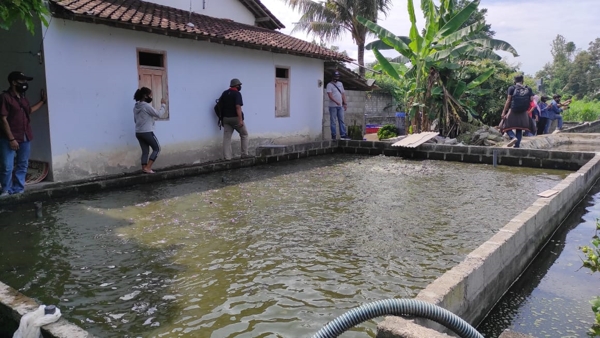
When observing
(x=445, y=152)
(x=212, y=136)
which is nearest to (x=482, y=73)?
(x=445, y=152)

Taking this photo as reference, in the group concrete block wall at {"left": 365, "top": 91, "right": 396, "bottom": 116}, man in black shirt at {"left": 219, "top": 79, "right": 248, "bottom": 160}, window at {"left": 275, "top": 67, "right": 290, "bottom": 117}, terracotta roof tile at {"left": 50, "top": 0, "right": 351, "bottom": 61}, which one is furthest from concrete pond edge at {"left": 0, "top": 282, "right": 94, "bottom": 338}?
concrete block wall at {"left": 365, "top": 91, "right": 396, "bottom": 116}

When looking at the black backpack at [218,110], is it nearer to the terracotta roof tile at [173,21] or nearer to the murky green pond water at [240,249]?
the terracotta roof tile at [173,21]

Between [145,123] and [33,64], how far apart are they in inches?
89.4

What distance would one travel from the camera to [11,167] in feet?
23.4

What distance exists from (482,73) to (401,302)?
16992 mm

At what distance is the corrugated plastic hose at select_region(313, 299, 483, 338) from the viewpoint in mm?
2654

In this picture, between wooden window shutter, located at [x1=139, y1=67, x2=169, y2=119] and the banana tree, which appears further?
the banana tree

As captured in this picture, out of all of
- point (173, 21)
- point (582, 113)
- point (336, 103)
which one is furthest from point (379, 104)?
point (173, 21)

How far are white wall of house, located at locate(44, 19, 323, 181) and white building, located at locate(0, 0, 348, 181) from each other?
0.02 meters

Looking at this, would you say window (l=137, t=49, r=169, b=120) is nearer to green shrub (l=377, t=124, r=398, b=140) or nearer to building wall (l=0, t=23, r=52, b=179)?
building wall (l=0, t=23, r=52, b=179)

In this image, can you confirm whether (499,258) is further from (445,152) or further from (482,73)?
(482,73)

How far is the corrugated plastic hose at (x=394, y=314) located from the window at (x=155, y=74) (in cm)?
872

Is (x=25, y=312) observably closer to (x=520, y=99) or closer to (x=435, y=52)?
(x=520, y=99)

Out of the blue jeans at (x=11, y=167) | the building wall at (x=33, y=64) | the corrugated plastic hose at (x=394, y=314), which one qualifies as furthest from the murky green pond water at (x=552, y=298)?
the building wall at (x=33, y=64)
